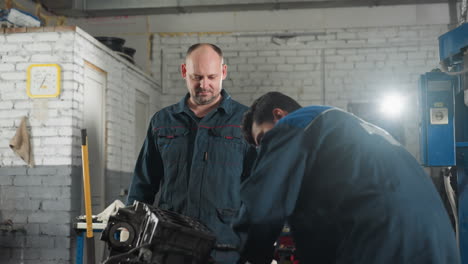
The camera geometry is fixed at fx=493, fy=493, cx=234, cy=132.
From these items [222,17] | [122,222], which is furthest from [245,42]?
[122,222]

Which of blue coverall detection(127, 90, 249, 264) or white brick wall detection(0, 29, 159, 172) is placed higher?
white brick wall detection(0, 29, 159, 172)

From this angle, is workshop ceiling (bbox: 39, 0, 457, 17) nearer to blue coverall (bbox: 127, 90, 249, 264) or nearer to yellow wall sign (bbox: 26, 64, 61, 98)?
yellow wall sign (bbox: 26, 64, 61, 98)

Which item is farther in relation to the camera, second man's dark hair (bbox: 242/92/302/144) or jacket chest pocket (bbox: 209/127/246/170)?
jacket chest pocket (bbox: 209/127/246/170)

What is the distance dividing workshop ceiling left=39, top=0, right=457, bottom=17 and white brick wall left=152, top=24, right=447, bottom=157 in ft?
1.20

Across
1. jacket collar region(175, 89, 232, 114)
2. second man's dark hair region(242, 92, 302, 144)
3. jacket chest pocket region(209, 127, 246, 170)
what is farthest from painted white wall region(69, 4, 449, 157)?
second man's dark hair region(242, 92, 302, 144)

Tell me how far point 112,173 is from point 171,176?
3.36 metres

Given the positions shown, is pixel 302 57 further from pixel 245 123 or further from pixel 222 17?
pixel 245 123

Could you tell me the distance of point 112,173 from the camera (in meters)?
5.32

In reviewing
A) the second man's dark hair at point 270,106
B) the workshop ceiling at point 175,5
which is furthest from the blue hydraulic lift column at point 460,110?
the workshop ceiling at point 175,5

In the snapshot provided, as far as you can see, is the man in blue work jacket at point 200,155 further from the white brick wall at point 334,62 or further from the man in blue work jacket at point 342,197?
the white brick wall at point 334,62

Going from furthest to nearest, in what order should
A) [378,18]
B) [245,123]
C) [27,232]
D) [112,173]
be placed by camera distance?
[378,18], [112,173], [27,232], [245,123]

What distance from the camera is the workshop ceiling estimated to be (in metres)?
6.64

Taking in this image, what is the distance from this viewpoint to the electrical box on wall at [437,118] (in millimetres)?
3270

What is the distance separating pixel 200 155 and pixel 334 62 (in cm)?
520
